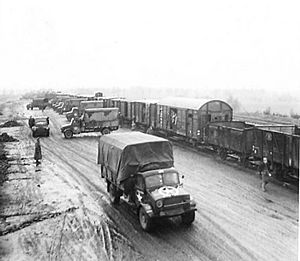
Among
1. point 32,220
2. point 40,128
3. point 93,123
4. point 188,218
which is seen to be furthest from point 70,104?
point 188,218

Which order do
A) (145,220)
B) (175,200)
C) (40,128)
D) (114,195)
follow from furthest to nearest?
(40,128) < (114,195) < (145,220) < (175,200)

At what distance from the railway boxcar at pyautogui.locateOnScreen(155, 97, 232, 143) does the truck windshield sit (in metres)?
14.2

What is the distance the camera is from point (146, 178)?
13516mm

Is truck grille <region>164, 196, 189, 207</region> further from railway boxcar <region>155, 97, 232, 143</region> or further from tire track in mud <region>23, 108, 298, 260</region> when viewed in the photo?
railway boxcar <region>155, 97, 232, 143</region>

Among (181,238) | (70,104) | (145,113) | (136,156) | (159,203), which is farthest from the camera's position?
(70,104)

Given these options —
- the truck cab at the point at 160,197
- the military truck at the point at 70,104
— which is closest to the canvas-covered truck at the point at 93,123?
the military truck at the point at 70,104

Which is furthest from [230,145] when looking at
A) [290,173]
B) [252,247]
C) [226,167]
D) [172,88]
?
[172,88]

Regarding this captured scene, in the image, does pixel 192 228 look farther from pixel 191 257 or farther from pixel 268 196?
pixel 268 196

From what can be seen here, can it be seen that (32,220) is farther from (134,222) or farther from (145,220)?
(145,220)

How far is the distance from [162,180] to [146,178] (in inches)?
22.1

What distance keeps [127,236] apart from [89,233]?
1.38m

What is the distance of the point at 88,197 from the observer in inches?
679

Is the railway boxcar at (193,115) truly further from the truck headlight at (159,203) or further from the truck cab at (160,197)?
the truck headlight at (159,203)

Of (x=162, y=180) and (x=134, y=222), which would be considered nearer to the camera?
(x=162, y=180)
